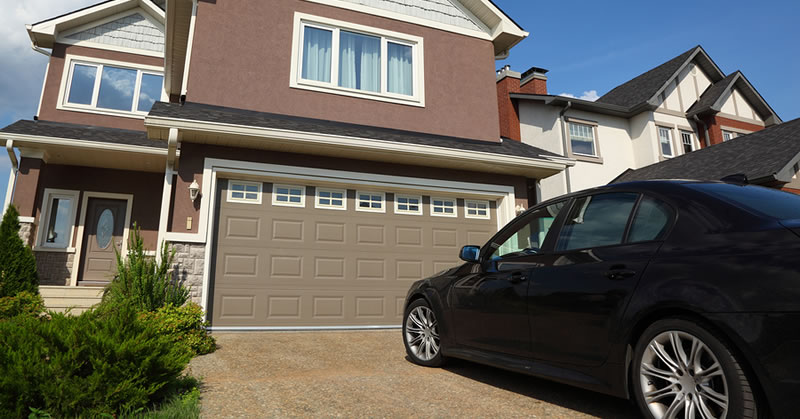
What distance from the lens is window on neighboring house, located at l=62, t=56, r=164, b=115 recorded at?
12.4 m

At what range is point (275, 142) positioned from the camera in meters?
7.94

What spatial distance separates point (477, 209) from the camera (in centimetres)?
971

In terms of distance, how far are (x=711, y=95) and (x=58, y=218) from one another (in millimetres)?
21798

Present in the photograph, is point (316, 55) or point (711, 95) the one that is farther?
point (711, 95)

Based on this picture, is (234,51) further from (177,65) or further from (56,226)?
(56,226)

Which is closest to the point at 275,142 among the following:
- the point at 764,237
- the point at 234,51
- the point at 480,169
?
the point at 234,51

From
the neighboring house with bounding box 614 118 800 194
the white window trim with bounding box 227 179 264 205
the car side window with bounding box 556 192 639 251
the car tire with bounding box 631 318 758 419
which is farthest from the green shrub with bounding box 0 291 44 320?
the neighboring house with bounding box 614 118 800 194

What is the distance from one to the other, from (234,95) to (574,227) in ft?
23.3

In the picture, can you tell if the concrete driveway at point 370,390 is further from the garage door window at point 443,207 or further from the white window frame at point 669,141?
the white window frame at point 669,141

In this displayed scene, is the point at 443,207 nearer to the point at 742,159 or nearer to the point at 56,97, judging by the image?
the point at 742,159

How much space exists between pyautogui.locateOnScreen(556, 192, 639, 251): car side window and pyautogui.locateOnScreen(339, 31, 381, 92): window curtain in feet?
22.7

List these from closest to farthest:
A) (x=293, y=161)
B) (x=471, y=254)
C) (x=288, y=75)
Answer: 1. (x=471, y=254)
2. (x=293, y=161)
3. (x=288, y=75)

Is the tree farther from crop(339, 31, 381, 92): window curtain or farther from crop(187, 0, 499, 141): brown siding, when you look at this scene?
crop(339, 31, 381, 92): window curtain

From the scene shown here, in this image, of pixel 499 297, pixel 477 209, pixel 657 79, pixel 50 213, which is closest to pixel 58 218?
pixel 50 213
